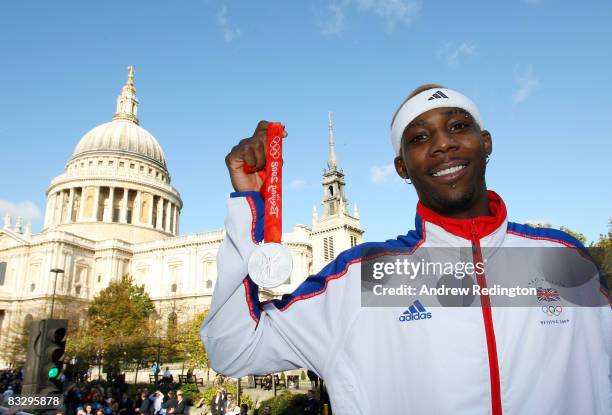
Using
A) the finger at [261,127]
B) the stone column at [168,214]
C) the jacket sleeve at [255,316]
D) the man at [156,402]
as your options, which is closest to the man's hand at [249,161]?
the finger at [261,127]

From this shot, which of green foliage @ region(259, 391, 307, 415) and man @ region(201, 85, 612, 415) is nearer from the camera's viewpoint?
man @ region(201, 85, 612, 415)

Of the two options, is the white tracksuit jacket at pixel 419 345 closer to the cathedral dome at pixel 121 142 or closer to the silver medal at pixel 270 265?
the silver medal at pixel 270 265

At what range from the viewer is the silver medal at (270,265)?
2.14 metres

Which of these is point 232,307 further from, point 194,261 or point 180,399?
point 194,261

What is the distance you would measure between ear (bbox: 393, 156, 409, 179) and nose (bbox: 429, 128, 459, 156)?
12.8 inches

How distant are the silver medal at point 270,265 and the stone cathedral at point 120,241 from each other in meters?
45.4

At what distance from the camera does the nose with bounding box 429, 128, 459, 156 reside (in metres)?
2.46

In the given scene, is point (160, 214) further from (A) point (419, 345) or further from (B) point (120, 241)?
(A) point (419, 345)

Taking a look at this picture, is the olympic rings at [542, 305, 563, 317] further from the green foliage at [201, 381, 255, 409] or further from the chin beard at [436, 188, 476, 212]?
the green foliage at [201, 381, 255, 409]

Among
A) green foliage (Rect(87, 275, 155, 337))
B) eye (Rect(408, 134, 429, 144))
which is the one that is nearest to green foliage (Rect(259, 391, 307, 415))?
eye (Rect(408, 134, 429, 144))

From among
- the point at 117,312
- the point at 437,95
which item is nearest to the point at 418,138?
the point at 437,95

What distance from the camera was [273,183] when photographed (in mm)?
2387

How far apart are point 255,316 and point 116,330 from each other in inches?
1626

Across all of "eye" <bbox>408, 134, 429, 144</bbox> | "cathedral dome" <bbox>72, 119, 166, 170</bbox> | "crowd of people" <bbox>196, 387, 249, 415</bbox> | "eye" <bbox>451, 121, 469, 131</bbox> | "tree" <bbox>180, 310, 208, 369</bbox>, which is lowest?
"crowd of people" <bbox>196, 387, 249, 415</bbox>
